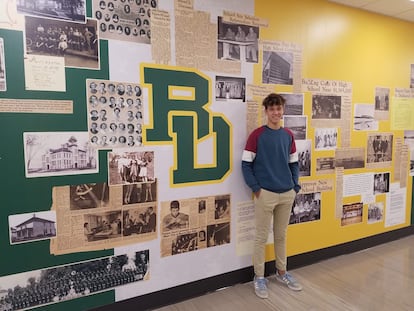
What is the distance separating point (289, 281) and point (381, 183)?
171 centimetres

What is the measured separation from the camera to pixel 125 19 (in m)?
2.10

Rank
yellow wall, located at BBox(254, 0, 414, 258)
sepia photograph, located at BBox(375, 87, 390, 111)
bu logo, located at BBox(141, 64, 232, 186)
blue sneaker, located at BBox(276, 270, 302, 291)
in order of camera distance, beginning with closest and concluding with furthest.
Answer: bu logo, located at BBox(141, 64, 232, 186), blue sneaker, located at BBox(276, 270, 302, 291), yellow wall, located at BBox(254, 0, 414, 258), sepia photograph, located at BBox(375, 87, 390, 111)

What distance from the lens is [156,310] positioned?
2309 millimetres

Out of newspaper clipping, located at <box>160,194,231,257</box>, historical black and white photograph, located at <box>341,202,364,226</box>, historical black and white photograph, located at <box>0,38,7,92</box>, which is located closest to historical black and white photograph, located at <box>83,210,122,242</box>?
newspaper clipping, located at <box>160,194,231,257</box>

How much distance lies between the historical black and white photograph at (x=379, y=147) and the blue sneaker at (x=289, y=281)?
160cm

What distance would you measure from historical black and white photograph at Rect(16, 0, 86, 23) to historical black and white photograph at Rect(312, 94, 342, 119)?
2.12m

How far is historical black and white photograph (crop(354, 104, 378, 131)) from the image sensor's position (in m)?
3.23

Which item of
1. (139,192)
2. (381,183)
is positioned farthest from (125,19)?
(381,183)

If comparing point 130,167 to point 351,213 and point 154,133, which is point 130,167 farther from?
point 351,213

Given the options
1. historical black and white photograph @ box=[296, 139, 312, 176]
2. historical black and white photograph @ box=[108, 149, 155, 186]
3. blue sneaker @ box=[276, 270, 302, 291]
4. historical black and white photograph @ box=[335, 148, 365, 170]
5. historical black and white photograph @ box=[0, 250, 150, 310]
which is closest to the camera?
historical black and white photograph @ box=[0, 250, 150, 310]

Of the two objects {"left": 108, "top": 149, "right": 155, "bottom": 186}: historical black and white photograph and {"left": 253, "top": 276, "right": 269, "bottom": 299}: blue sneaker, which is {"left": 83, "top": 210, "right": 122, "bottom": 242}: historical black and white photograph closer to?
{"left": 108, "top": 149, "right": 155, "bottom": 186}: historical black and white photograph

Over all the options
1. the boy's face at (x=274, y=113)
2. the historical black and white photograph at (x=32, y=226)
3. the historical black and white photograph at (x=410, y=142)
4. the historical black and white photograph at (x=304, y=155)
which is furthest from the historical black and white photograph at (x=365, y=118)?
the historical black and white photograph at (x=32, y=226)

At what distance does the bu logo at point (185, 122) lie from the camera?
2.23 m

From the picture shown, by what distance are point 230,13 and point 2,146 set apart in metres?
1.90
